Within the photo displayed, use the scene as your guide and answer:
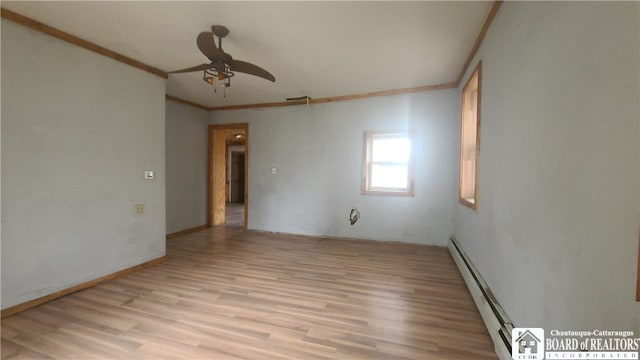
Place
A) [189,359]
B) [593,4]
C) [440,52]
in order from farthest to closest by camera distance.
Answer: [440,52] → [189,359] → [593,4]

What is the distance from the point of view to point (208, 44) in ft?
7.64

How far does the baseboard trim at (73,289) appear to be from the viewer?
2.25 metres

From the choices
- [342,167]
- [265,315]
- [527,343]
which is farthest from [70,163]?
[527,343]

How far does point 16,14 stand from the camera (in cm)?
224

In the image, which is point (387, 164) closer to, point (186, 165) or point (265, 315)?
point (265, 315)

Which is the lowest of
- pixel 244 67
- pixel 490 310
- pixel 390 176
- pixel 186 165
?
pixel 490 310

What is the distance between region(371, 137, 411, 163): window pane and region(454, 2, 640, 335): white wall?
251 cm

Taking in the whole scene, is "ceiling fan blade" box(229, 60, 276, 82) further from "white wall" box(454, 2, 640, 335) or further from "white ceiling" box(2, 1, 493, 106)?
"white wall" box(454, 2, 640, 335)

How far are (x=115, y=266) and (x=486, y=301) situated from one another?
A: 154 inches

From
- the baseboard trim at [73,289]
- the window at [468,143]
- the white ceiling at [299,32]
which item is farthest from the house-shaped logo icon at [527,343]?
the baseboard trim at [73,289]

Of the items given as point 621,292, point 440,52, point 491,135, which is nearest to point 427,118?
point 440,52

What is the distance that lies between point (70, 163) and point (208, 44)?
6.23 ft

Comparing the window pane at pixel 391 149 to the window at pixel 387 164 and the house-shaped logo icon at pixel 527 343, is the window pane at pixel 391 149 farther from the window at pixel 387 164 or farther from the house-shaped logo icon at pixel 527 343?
the house-shaped logo icon at pixel 527 343

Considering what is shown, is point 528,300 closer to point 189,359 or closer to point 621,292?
point 621,292
